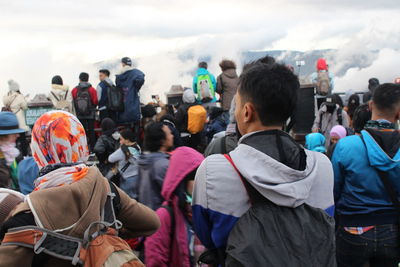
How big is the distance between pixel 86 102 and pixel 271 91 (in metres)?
8.15

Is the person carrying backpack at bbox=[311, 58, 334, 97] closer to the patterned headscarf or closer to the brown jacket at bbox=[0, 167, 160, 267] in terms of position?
the patterned headscarf

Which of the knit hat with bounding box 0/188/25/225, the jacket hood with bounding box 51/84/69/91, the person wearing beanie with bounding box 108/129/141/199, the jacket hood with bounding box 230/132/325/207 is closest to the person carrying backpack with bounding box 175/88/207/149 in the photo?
the jacket hood with bounding box 51/84/69/91

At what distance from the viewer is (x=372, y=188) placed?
3.15 meters

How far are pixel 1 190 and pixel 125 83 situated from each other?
7.27 m

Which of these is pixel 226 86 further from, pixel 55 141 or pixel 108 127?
pixel 55 141

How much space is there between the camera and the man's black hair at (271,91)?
1831 millimetres

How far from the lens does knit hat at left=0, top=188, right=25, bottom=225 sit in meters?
1.86

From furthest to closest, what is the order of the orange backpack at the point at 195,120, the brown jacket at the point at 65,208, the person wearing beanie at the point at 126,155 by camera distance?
the orange backpack at the point at 195,120 → the person wearing beanie at the point at 126,155 → the brown jacket at the point at 65,208

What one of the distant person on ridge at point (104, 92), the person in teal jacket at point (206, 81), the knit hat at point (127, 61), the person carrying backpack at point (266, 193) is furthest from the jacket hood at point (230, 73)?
the person carrying backpack at point (266, 193)

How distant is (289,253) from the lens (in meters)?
1.68

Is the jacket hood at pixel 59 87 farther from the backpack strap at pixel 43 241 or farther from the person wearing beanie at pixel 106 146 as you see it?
the backpack strap at pixel 43 241

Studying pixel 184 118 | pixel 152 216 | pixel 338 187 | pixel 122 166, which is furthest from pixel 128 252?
pixel 184 118

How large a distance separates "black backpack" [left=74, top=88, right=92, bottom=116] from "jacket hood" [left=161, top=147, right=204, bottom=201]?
7.28 meters

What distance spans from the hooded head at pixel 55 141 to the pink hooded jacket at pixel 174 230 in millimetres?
622
